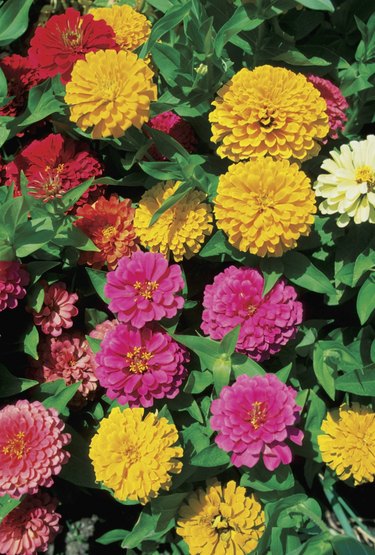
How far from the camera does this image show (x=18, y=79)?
1.73m

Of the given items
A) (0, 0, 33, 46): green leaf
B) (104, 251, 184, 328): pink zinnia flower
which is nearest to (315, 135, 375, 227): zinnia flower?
(104, 251, 184, 328): pink zinnia flower

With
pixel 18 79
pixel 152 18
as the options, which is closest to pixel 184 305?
pixel 18 79

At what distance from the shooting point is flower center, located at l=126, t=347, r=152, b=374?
1435mm

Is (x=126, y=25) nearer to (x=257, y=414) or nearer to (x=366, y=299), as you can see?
(x=366, y=299)

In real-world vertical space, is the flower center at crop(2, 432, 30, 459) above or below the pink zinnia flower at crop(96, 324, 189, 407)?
below

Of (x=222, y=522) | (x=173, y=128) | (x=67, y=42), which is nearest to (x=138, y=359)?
(x=222, y=522)

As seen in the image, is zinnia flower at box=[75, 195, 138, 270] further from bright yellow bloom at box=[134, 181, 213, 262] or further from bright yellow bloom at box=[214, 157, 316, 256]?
bright yellow bloom at box=[214, 157, 316, 256]

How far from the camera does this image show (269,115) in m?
1.41

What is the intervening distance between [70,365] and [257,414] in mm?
543

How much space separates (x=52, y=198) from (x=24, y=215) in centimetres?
13

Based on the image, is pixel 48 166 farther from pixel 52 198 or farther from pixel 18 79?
pixel 18 79

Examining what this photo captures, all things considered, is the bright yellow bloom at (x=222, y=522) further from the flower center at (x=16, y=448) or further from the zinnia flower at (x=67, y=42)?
the zinnia flower at (x=67, y=42)

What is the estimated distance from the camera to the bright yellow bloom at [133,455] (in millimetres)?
1307

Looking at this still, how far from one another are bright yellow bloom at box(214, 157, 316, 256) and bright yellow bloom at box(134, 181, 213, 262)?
12 centimetres
